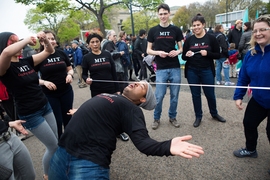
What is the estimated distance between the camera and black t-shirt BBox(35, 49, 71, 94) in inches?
109

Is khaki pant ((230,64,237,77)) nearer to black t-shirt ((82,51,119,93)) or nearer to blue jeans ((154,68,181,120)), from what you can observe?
blue jeans ((154,68,181,120))

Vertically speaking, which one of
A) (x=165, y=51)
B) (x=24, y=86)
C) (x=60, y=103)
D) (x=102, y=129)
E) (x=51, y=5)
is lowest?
(x=60, y=103)

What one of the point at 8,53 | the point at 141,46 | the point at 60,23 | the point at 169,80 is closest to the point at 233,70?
the point at 141,46

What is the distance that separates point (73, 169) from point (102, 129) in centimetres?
38

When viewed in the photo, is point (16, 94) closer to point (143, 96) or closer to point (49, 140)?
point (49, 140)

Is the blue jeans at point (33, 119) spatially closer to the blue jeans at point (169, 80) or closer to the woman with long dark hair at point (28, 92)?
the woman with long dark hair at point (28, 92)

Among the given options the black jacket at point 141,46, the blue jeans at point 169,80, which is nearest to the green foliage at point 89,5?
the black jacket at point 141,46

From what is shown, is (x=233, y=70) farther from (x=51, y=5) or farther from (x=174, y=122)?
(x=51, y=5)

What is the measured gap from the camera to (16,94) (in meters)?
2.12

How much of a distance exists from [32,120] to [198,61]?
2811 millimetres

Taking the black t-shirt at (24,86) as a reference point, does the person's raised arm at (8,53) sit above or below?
above

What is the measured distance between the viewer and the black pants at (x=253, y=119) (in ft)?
7.48

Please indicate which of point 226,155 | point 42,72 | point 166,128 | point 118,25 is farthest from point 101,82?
point 118,25

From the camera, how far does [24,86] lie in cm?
212
